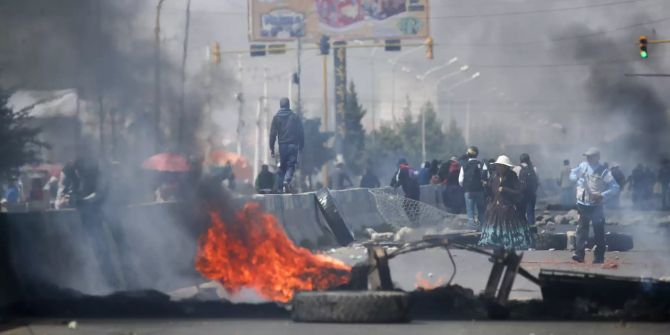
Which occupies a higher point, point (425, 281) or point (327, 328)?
point (327, 328)

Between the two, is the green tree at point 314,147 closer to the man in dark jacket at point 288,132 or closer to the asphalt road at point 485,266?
the man in dark jacket at point 288,132

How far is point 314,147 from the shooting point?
38656mm

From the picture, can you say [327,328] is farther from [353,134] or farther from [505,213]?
[353,134]

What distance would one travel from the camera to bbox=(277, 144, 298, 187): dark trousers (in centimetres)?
1930

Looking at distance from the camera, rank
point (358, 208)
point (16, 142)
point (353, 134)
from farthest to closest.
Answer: point (353, 134) < point (358, 208) < point (16, 142)

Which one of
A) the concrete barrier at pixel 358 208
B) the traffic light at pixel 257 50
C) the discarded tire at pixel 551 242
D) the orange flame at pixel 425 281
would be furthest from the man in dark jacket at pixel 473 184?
the traffic light at pixel 257 50

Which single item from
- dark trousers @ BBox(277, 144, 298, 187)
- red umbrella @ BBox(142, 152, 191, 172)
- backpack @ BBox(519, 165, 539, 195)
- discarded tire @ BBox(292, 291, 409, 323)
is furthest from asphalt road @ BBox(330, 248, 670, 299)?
red umbrella @ BBox(142, 152, 191, 172)

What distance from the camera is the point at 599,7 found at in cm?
5431

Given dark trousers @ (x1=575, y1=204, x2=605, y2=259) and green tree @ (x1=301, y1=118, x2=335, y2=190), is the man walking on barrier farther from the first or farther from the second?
green tree @ (x1=301, y1=118, x2=335, y2=190)

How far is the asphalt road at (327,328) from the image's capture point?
9078 millimetres

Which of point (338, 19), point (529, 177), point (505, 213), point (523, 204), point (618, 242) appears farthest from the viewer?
point (338, 19)

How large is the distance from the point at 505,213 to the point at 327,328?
6242 mm

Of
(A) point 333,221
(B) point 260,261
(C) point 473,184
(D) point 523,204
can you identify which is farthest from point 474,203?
(B) point 260,261

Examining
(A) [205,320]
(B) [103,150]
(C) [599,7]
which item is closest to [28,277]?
(A) [205,320]
